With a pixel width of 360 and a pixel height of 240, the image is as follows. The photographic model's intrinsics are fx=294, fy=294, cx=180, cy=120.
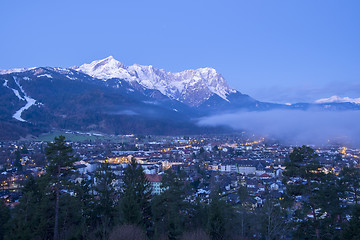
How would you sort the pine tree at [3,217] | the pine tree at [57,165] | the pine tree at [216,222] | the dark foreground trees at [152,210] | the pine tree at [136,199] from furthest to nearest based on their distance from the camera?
1. the pine tree at [3,217]
2. the pine tree at [216,222]
3. the pine tree at [136,199]
4. the pine tree at [57,165]
5. the dark foreground trees at [152,210]

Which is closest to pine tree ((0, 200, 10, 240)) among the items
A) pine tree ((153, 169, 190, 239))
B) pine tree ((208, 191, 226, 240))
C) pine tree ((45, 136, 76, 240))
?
pine tree ((45, 136, 76, 240))

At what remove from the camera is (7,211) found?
14.1 metres

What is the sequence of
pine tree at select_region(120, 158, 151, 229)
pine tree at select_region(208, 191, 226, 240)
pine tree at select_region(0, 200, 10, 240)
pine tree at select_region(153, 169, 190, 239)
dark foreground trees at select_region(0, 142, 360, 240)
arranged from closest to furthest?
dark foreground trees at select_region(0, 142, 360, 240) → pine tree at select_region(120, 158, 151, 229) → pine tree at select_region(208, 191, 226, 240) → pine tree at select_region(0, 200, 10, 240) → pine tree at select_region(153, 169, 190, 239)

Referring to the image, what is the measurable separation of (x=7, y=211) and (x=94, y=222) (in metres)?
4.10

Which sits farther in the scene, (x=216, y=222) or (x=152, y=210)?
(x=152, y=210)

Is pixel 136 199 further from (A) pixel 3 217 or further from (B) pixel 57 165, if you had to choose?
(A) pixel 3 217

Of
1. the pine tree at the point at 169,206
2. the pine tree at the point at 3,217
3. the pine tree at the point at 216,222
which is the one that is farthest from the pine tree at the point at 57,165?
the pine tree at the point at 216,222

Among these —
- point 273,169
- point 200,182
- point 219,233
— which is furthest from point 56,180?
point 273,169

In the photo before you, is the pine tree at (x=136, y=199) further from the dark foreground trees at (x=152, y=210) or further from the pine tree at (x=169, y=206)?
the pine tree at (x=169, y=206)

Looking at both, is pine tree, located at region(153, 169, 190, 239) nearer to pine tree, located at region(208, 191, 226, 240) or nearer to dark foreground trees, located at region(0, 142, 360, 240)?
dark foreground trees, located at region(0, 142, 360, 240)

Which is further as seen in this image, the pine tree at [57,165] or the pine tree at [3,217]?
the pine tree at [3,217]

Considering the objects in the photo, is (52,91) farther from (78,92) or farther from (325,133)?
(325,133)

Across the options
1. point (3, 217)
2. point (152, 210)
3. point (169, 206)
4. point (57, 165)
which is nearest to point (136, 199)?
point (152, 210)

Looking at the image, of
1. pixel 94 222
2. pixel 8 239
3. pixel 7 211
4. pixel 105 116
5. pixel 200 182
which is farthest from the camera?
pixel 105 116
